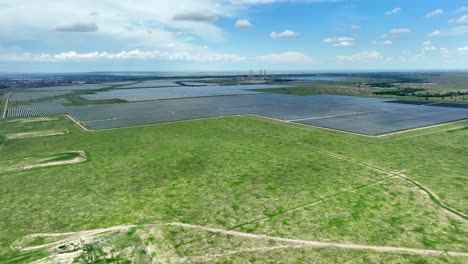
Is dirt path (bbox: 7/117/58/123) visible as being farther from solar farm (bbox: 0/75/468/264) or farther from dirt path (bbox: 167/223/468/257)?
dirt path (bbox: 167/223/468/257)

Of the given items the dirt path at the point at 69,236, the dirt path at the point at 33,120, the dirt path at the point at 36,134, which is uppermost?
the dirt path at the point at 33,120

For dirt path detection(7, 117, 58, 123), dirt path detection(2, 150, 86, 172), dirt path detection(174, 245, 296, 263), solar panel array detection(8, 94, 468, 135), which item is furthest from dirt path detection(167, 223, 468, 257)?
dirt path detection(7, 117, 58, 123)

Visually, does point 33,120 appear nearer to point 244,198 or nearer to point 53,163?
point 53,163

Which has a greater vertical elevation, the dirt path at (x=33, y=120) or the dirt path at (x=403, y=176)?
the dirt path at (x=33, y=120)

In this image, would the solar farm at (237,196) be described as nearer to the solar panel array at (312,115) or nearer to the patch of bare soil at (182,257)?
the patch of bare soil at (182,257)

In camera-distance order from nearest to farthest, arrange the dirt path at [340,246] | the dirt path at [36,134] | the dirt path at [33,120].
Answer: the dirt path at [340,246]
the dirt path at [36,134]
the dirt path at [33,120]

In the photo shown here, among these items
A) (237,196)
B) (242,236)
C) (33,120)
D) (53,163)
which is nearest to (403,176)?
(237,196)

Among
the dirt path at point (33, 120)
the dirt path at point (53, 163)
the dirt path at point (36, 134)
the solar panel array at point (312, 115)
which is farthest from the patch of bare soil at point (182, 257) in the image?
the dirt path at point (33, 120)
